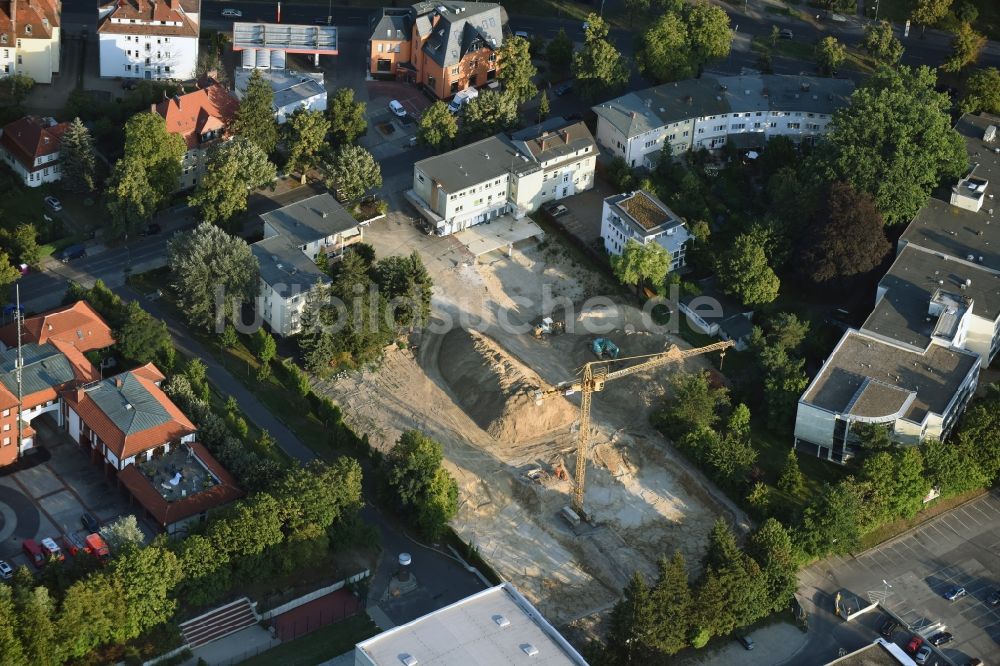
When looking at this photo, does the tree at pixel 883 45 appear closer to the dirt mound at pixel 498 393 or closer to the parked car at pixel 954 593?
the dirt mound at pixel 498 393

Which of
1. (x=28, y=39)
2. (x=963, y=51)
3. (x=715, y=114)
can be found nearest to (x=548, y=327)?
(x=715, y=114)

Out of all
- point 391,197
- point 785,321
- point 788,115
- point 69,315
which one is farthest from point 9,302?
point 788,115

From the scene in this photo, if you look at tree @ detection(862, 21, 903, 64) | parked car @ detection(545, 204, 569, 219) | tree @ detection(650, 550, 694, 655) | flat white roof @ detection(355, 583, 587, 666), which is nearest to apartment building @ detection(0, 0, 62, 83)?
parked car @ detection(545, 204, 569, 219)

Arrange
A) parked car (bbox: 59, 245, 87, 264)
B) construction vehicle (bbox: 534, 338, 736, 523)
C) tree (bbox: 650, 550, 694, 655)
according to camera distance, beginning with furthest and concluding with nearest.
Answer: parked car (bbox: 59, 245, 87, 264)
construction vehicle (bbox: 534, 338, 736, 523)
tree (bbox: 650, 550, 694, 655)

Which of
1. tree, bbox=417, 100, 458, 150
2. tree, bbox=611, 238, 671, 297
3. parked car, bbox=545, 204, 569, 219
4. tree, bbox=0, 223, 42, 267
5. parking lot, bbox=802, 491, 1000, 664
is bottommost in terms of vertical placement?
parking lot, bbox=802, 491, 1000, 664

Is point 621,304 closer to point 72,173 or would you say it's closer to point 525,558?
point 525,558

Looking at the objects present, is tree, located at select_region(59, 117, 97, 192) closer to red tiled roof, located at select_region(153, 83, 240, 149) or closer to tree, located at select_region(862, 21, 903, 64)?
red tiled roof, located at select_region(153, 83, 240, 149)

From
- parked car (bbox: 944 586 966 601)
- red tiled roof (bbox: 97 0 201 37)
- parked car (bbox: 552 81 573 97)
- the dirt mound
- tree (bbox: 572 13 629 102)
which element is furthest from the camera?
parked car (bbox: 552 81 573 97)
